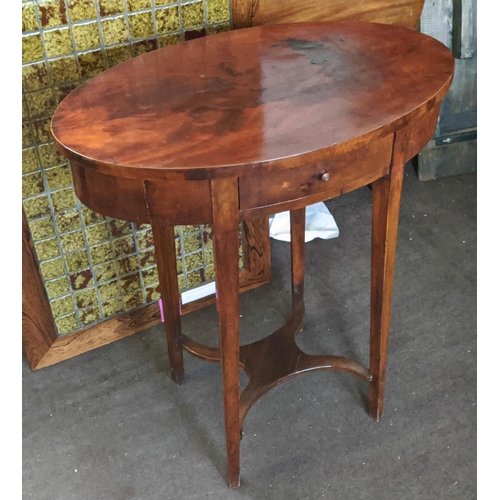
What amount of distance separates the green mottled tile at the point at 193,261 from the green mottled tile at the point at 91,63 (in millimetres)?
596

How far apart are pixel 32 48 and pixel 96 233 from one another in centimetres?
49

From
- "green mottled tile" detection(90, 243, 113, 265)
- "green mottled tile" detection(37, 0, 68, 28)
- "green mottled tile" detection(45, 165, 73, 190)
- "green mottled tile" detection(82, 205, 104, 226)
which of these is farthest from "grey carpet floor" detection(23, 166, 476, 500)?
"green mottled tile" detection(37, 0, 68, 28)

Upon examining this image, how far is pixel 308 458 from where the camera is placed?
4.94 feet

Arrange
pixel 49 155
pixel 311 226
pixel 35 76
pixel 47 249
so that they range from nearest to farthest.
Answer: pixel 35 76 → pixel 49 155 → pixel 47 249 → pixel 311 226

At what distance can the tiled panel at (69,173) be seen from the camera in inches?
56.3

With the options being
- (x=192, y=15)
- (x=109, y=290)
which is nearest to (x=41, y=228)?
(x=109, y=290)

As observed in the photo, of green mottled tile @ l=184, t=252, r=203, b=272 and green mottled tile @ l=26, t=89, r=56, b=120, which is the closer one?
green mottled tile @ l=26, t=89, r=56, b=120

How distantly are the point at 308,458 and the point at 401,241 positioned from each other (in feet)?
3.00

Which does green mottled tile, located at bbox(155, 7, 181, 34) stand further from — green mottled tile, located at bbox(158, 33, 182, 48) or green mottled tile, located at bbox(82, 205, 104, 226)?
green mottled tile, located at bbox(82, 205, 104, 226)

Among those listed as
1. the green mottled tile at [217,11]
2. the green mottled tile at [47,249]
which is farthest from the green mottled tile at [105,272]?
the green mottled tile at [217,11]

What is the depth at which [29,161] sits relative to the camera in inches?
60.0

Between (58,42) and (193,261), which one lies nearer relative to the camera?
(58,42)

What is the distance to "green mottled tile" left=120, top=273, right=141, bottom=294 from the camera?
1.82 metres

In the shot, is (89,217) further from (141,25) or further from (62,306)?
(141,25)
